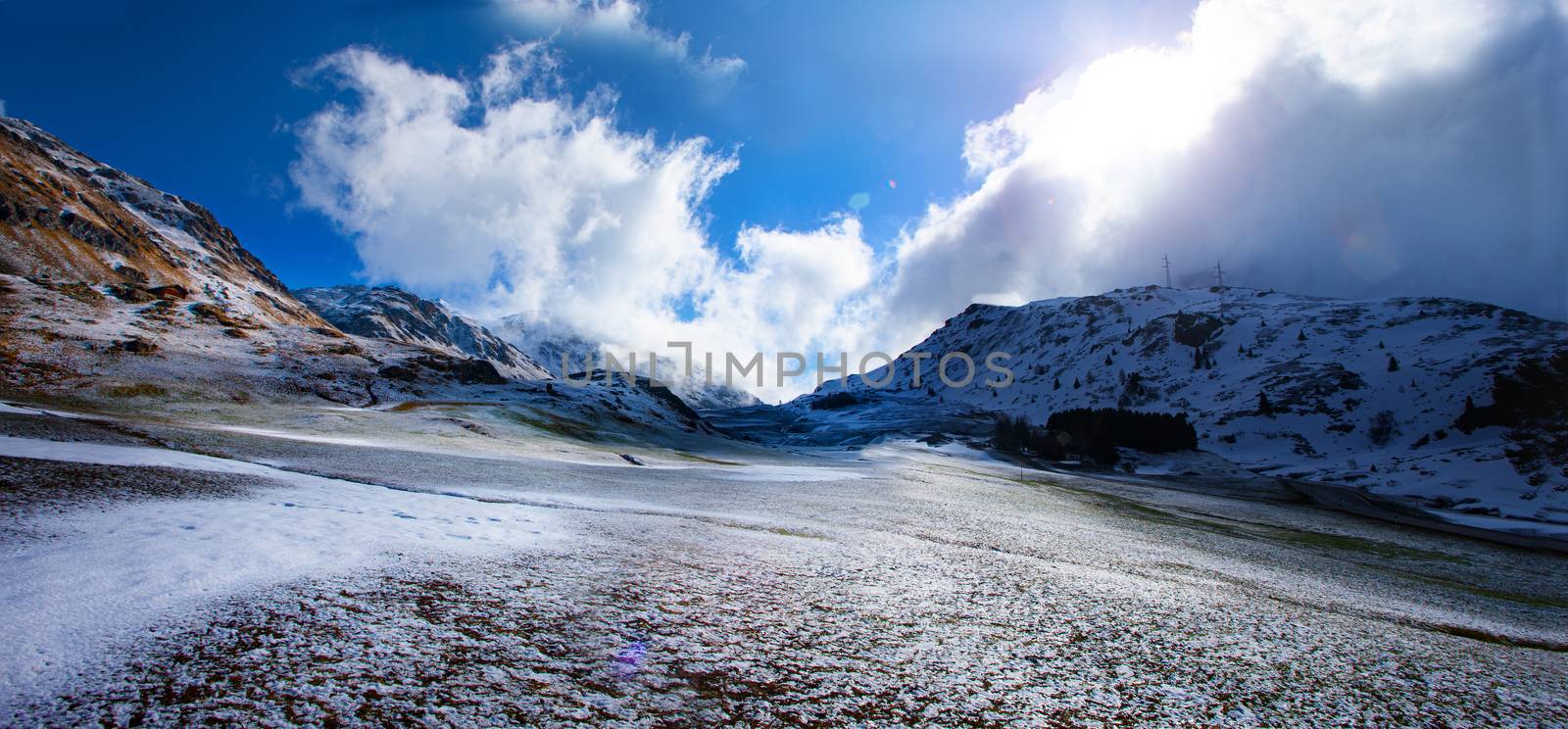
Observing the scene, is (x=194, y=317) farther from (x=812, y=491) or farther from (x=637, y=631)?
(x=637, y=631)

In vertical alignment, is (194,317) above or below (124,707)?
above

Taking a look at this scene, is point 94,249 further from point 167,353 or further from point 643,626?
point 643,626

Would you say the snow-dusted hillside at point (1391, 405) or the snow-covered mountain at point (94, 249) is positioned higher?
the snow-covered mountain at point (94, 249)

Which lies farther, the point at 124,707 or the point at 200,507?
the point at 200,507

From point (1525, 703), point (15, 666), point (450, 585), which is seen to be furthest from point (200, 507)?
point (1525, 703)

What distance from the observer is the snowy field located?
2.83 metres

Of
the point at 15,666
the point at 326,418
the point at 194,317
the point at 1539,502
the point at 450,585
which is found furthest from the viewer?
the point at 194,317

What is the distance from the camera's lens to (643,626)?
392 centimetres

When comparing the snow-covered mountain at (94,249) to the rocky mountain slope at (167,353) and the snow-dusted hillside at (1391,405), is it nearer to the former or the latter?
the rocky mountain slope at (167,353)

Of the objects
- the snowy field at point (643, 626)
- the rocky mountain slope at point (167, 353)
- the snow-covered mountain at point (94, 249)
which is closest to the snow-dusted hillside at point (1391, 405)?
the snowy field at point (643, 626)

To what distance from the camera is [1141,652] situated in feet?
A: 13.8

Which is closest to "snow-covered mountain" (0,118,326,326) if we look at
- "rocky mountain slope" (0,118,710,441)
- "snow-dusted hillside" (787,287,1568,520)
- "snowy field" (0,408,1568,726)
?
"rocky mountain slope" (0,118,710,441)

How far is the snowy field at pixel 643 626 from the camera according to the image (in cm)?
283

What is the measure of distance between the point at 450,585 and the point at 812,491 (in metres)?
14.5
